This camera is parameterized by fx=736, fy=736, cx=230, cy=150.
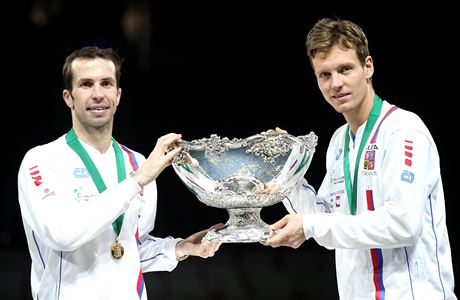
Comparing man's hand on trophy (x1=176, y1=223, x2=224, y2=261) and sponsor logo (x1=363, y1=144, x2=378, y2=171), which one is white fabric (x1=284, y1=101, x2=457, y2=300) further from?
man's hand on trophy (x1=176, y1=223, x2=224, y2=261)

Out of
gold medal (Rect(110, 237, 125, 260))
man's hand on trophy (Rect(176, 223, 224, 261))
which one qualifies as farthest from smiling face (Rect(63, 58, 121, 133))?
man's hand on trophy (Rect(176, 223, 224, 261))

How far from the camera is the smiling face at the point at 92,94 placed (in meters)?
2.35

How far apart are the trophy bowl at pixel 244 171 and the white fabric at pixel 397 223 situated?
152 millimetres

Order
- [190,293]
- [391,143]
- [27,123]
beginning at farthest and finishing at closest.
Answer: [27,123]
[190,293]
[391,143]

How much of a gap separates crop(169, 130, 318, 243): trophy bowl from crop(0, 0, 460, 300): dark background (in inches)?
70.6

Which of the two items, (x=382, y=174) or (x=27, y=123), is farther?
(x=27, y=123)

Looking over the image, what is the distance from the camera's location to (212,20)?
4348mm

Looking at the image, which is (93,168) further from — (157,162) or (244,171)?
(244,171)

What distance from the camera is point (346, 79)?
2.26m

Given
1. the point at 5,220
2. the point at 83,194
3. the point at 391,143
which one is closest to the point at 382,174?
the point at 391,143

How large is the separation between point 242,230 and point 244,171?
18 cm

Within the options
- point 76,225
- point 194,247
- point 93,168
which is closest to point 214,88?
point 194,247

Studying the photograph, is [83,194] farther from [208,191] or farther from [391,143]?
[391,143]

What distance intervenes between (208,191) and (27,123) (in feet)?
7.56
